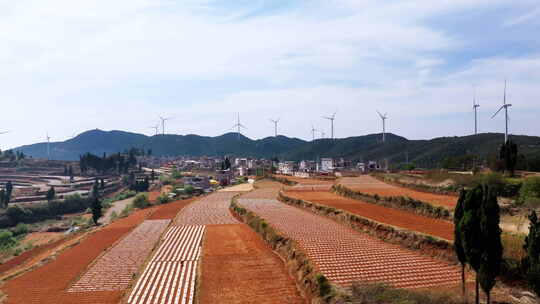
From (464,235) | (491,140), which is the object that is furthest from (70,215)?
(491,140)

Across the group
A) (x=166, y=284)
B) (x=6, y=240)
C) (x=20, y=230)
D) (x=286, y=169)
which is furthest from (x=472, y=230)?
(x=286, y=169)

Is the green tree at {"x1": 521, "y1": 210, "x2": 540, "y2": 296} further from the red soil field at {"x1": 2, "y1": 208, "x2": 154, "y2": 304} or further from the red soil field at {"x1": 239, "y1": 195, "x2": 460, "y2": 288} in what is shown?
the red soil field at {"x1": 2, "y1": 208, "x2": 154, "y2": 304}

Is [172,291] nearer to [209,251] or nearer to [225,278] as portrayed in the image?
[225,278]

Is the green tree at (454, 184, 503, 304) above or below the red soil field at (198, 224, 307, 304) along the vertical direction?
above

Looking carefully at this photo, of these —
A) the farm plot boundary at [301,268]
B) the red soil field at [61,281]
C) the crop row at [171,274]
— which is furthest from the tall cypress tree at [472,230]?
the red soil field at [61,281]

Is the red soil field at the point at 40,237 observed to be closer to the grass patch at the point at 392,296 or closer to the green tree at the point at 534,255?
the grass patch at the point at 392,296

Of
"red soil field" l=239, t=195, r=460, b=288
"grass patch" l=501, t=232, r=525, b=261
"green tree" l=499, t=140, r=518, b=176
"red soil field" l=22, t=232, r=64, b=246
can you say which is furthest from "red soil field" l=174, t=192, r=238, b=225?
"green tree" l=499, t=140, r=518, b=176
